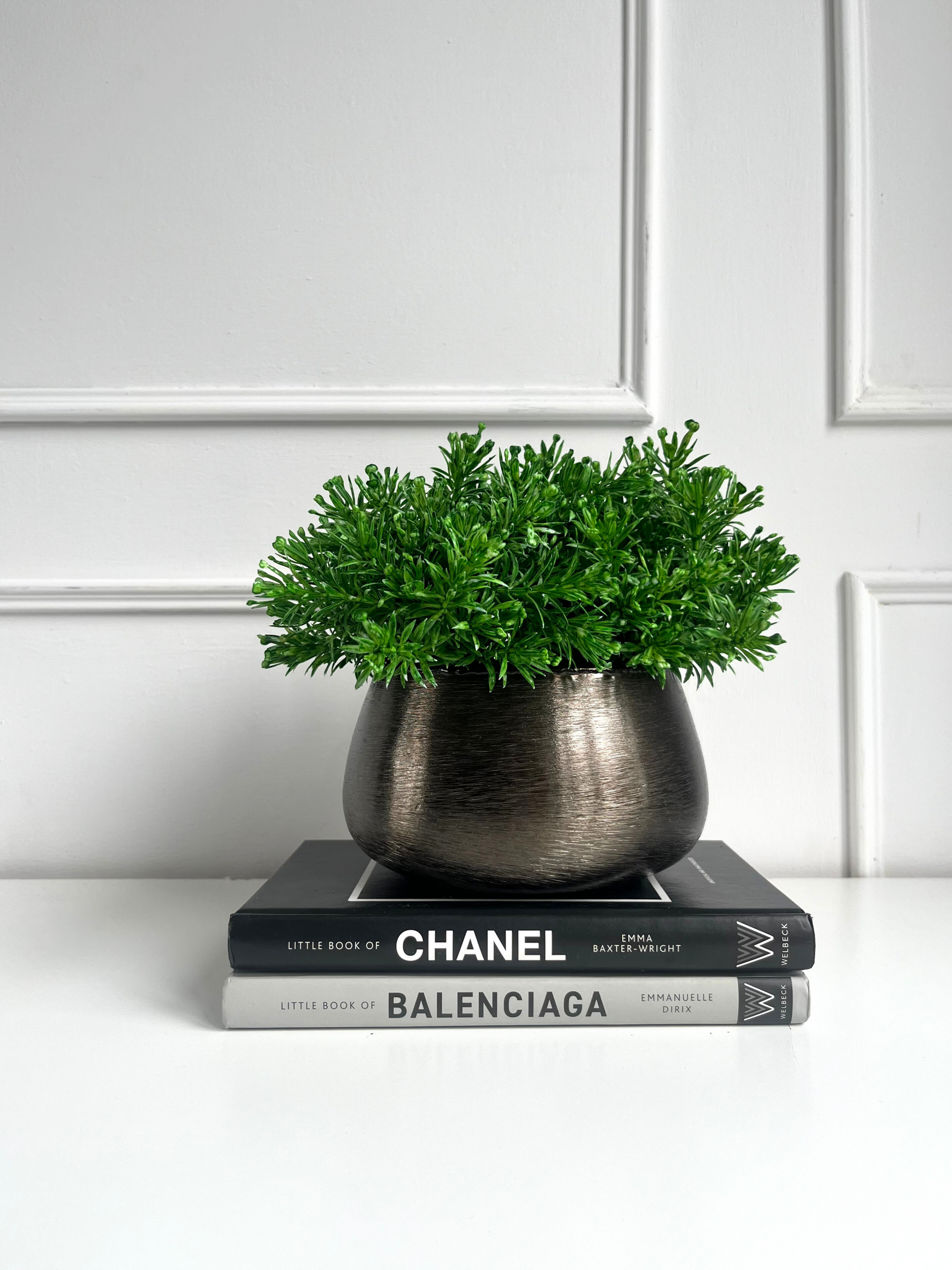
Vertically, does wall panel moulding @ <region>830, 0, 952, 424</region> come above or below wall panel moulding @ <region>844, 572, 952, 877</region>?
above

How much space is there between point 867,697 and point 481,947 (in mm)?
499

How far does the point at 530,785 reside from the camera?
0.46m

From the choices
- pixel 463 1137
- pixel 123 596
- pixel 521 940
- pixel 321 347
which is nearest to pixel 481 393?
pixel 321 347

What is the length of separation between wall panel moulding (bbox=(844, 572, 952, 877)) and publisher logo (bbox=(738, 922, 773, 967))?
0.39 metres

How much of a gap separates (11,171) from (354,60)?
325 mm

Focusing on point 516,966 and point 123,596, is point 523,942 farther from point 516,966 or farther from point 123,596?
point 123,596

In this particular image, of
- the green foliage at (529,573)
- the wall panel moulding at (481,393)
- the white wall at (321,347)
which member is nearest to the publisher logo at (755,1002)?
the green foliage at (529,573)

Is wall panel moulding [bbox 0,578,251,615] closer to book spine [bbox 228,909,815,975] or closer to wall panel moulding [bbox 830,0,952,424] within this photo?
book spine [bbox 228,909,815,975]

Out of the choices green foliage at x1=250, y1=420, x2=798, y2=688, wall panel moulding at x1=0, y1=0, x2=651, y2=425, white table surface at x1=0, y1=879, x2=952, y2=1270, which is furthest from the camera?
→ wall panel moulding at x1=0, y1=0, x2=651, y2=425

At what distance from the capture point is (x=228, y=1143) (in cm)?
35

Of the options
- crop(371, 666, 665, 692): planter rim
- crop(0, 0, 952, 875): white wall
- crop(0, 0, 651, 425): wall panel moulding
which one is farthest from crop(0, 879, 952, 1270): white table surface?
crop(0, 0, 651, 425): wall panel moulding

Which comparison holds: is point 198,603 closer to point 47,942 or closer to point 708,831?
point 47,942

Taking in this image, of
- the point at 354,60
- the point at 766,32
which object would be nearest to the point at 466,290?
the point at 354,60

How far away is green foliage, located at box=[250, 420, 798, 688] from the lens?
0.43 metres
